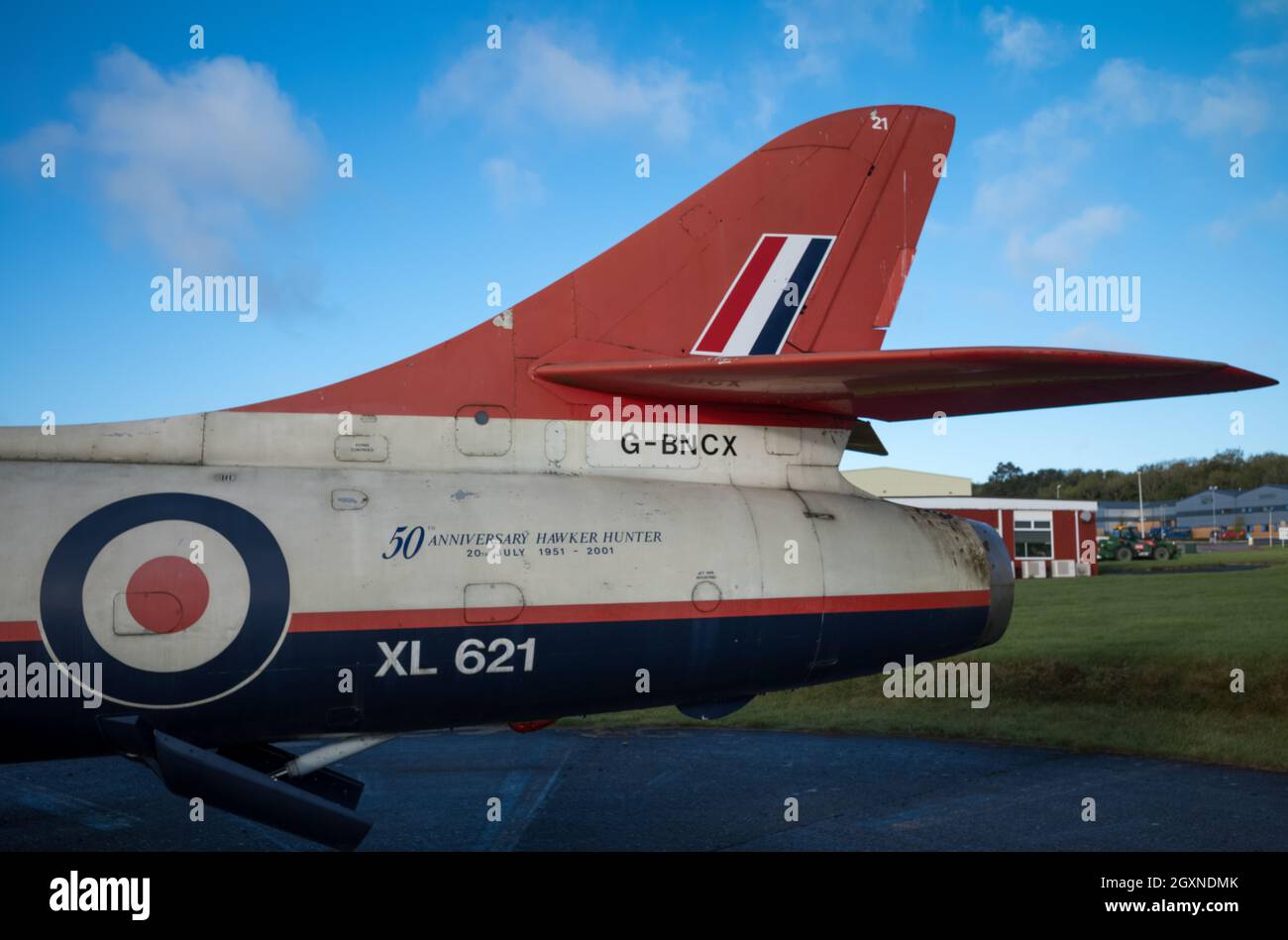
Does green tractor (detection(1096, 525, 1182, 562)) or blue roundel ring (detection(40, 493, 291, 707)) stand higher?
blue roundel ring (detection(40, 493, 291, 707))

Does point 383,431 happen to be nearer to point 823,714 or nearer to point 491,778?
point 491,778

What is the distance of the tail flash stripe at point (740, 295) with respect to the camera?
605cm

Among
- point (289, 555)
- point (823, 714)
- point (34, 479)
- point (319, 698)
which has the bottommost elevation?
point (823, 714)

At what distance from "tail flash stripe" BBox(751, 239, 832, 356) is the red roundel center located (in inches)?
144

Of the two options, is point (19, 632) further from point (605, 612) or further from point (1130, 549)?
point (1130, 549)

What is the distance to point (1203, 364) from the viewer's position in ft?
15.3

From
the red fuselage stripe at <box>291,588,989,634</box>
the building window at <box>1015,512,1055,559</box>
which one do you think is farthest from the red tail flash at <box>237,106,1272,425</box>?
the building window at <box>1015,512,1055,559</box>

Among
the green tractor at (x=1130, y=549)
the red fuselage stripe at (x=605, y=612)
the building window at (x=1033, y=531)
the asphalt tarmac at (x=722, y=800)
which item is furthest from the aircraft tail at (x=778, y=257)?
the green tractor at (x=1130, y=549)

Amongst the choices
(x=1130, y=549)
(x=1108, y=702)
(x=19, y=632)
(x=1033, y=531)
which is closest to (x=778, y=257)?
(x=19, y=632)

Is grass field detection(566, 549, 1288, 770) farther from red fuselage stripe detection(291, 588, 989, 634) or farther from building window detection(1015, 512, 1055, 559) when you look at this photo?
building window detection(1015, 512, 1055, 559)

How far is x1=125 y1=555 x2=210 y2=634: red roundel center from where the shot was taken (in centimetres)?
445

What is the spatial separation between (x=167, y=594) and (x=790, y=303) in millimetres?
4214
